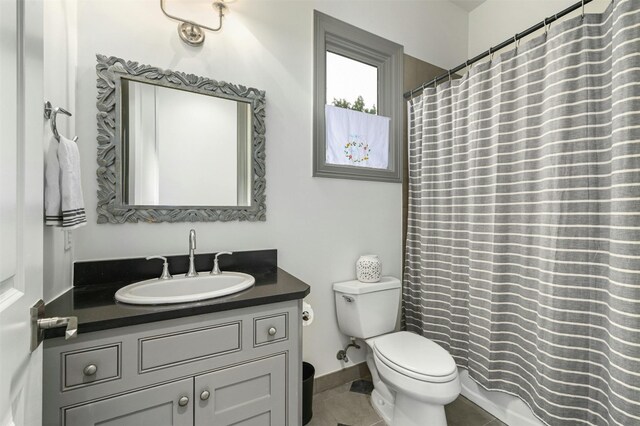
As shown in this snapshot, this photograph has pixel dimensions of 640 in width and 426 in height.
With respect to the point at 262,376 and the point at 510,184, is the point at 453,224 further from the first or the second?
the point at 262,376

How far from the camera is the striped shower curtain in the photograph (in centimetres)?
106

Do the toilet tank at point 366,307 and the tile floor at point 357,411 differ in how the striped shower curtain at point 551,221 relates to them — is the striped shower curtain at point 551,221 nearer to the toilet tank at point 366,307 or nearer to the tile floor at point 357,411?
the tile floor at point 357,411

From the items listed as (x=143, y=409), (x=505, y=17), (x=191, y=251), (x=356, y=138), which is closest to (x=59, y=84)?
(x=191, y=251)

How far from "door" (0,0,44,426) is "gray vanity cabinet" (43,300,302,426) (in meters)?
0.30

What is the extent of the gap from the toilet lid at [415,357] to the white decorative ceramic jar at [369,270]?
35 centimetres

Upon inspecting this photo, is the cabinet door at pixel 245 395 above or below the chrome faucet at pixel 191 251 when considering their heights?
below

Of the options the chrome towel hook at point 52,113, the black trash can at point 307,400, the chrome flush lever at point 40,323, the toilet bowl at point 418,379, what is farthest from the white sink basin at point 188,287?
the toilet bowl at point 418,379

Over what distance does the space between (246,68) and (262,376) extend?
154 cm

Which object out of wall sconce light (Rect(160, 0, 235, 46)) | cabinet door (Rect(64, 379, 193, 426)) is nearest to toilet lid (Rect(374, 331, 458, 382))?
cabinet door (Rect(64, 379, 193, 426))

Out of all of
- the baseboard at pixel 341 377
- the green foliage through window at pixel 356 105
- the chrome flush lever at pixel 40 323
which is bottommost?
the baseboard at pixel 341 377

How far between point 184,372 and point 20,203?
763 mm

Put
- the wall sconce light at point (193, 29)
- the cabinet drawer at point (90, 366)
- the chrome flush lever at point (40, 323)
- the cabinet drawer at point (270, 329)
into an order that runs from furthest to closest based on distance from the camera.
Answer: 1. the wall sconce light at point (193, 29)
2. the cabinet drawer at point (270, 329)
3. the cabinet drawer at point (90, 366)
4. the chrome flush lever at point (40, 323)

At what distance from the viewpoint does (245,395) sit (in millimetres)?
1107

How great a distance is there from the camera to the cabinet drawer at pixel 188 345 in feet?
3.11
